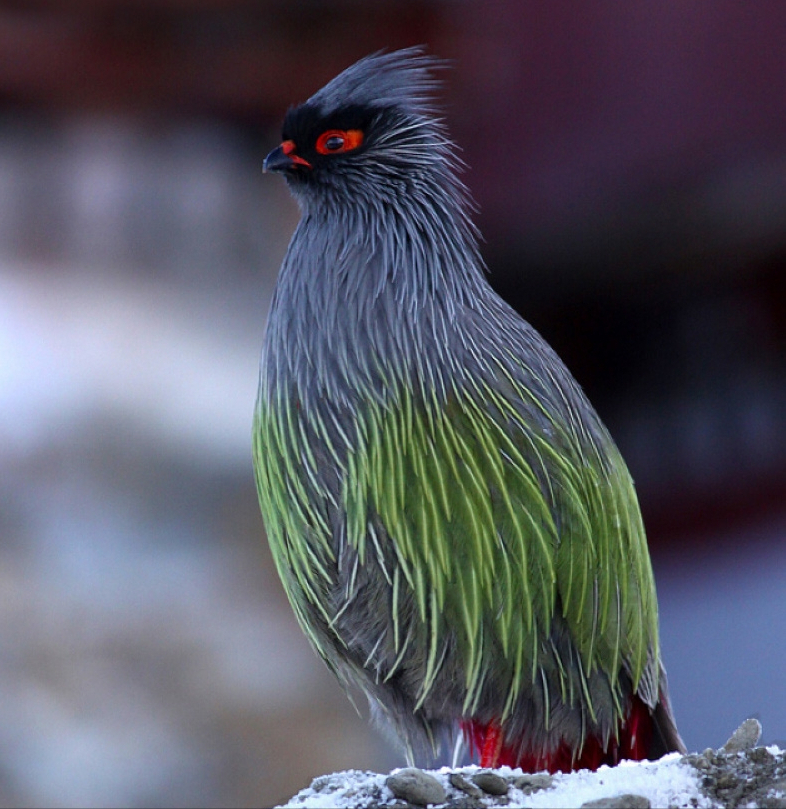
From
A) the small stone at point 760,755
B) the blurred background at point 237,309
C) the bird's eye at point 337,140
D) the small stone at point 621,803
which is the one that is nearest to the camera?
the small stone at point 621,803

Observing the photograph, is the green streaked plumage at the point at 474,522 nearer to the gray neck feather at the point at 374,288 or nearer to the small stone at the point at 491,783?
the gray neck feather at the point at 374,288

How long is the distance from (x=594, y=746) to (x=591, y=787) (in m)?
0.39

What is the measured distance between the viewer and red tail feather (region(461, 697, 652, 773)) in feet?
4.98

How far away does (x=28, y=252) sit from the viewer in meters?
3.06

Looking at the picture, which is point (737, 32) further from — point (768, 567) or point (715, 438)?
point (768, 567)

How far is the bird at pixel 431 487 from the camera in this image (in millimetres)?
1414

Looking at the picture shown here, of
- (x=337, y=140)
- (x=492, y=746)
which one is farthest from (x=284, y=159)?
(x=492, y=746)

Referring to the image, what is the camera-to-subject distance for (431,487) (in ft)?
4.59

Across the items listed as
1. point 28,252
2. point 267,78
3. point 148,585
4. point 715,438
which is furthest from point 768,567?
point 28,252

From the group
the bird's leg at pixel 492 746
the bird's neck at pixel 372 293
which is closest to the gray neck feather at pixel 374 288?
the bird's neck at pixel 372 293

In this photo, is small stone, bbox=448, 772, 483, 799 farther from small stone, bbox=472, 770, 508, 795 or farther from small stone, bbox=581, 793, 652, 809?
small stone, bbox=581, 793, 652, 809

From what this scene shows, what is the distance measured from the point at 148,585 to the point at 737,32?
2109mm

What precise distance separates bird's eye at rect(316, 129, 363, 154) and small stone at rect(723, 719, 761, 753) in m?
0.97

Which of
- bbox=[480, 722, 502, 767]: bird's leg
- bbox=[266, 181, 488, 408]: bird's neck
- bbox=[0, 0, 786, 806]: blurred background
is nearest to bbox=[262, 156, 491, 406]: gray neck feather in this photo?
bbox=[266, 181, 488, 408]: bird's neck
